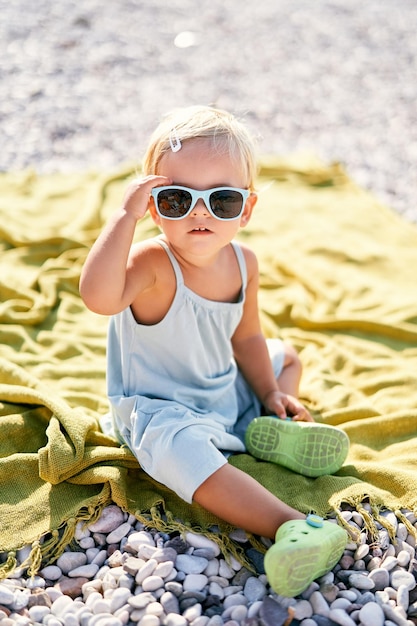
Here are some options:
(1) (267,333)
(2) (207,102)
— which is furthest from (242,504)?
(2) (207,102)

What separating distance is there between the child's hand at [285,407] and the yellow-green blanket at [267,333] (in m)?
0.22

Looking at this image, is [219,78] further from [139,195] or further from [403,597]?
[403,597]

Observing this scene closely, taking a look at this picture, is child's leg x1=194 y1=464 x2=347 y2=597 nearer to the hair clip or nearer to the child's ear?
the child's ear

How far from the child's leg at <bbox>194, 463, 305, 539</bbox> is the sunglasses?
0.86m

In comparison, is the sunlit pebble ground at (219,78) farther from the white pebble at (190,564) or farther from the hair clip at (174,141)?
the white pebble at (190,564)

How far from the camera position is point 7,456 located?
109 inches

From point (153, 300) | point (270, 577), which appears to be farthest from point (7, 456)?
point (270, 577)

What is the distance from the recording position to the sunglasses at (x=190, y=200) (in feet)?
8.21

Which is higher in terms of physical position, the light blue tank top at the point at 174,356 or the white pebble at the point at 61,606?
the light blue tank top at the point at 174,356

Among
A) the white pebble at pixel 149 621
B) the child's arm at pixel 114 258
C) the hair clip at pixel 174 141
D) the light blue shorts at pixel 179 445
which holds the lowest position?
the white pebble at pixel 149 621

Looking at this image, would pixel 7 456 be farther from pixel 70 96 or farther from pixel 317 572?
pixel 70 96

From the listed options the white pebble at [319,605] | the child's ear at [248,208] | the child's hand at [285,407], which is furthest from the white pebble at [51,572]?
the child's ear at [248,208]

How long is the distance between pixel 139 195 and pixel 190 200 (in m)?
0.17

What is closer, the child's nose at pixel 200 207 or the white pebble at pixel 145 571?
the white pebble at pixel 145 571
